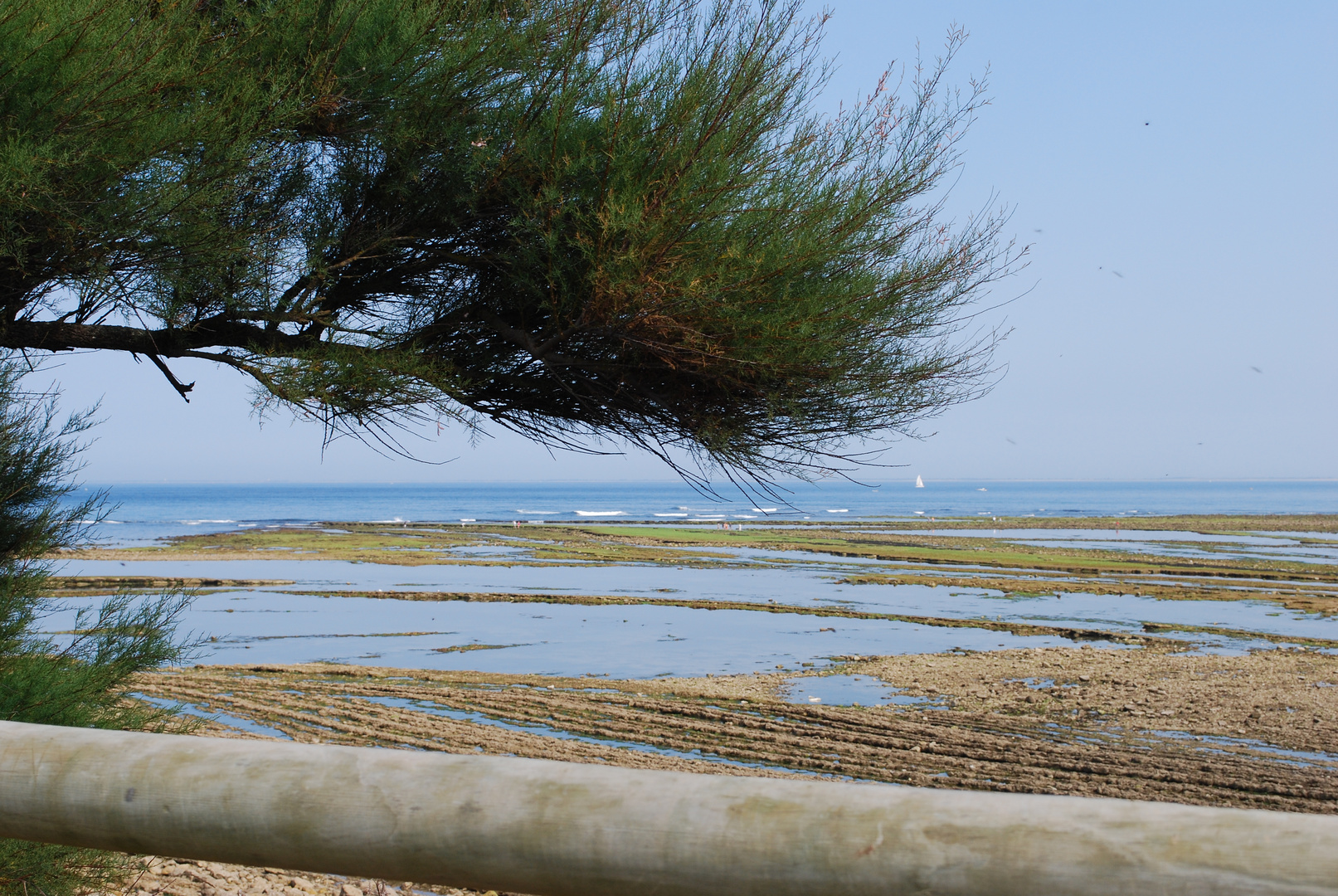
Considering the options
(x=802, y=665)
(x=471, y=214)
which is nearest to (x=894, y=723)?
(x=802, y=665)

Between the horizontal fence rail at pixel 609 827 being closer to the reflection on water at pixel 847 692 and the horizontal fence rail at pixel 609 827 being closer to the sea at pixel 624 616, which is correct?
the sea at pixel 624 616

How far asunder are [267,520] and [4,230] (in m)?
72.2

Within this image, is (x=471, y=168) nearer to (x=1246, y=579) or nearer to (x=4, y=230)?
(x=4, y=230)

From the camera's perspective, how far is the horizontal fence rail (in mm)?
1170

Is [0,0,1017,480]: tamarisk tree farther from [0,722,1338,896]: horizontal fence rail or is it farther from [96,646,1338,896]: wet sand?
[96,646,1338,896]: wet sand

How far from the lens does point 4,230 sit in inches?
130

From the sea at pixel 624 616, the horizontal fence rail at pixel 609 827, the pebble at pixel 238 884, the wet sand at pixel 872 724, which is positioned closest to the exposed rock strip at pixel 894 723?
the wet sand at pixel 872 724

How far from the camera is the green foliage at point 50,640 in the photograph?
4809 mm

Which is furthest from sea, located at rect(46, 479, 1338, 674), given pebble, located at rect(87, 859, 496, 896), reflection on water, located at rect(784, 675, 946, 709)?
pebble, located at rect(87, 859, 496, 896)

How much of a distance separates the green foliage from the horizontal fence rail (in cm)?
381

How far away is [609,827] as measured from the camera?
1.31m

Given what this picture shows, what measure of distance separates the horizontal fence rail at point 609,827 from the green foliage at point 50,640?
150 inches

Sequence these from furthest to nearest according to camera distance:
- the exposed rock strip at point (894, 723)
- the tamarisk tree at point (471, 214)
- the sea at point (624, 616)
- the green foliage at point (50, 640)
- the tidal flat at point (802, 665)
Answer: the sea at point (624, 616)
the tidal flat at point (802, 665)
the exposed rock strip at point (894, 723)
the green foliage at point (50, 640)
the tamarisk tree at point (471, 214)

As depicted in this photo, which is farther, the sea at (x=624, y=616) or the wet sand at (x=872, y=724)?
the sea at (x=624, y=616)
